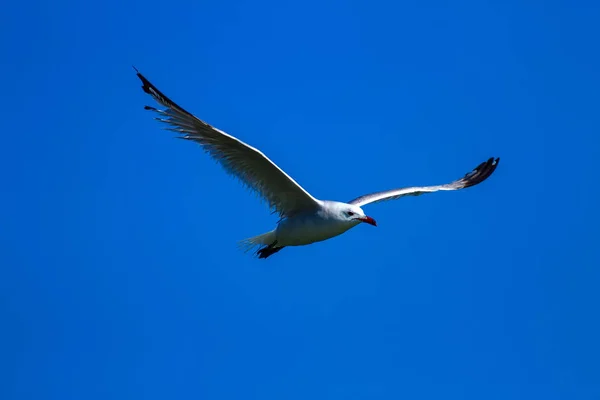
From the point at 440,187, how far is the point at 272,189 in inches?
149

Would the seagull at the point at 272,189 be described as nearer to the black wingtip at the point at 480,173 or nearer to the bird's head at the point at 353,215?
the bird's head at the point at 353,215

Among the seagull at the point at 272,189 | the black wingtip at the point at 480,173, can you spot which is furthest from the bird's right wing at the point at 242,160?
the black wingtip at the point at 480,173

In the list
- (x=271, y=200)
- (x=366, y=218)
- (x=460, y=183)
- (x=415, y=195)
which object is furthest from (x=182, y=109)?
(x=460, y=183)

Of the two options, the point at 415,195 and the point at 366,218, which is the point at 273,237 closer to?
the point at 366,218

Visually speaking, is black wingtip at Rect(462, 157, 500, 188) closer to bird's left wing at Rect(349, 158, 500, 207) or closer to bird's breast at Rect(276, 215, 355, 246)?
bird's left wing at Rect(349, 158, 500, 207)

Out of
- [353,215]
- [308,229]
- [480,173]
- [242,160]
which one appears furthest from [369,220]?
[480,173]

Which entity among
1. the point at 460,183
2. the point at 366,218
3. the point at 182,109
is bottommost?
the point at 366,218

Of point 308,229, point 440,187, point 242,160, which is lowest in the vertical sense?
point 308,229

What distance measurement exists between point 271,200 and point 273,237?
0.62 meters

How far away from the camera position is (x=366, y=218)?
11.4 m

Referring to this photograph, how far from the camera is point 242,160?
11062 millimetres

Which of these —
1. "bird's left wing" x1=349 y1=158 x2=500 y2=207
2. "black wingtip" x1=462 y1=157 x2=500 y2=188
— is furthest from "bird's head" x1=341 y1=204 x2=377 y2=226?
"black wingtip" x1=462 y1=157 x2=500 y2=188

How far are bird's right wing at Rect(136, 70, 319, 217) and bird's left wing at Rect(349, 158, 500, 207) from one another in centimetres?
168

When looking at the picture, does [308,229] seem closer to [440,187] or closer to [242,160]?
[242,160]
